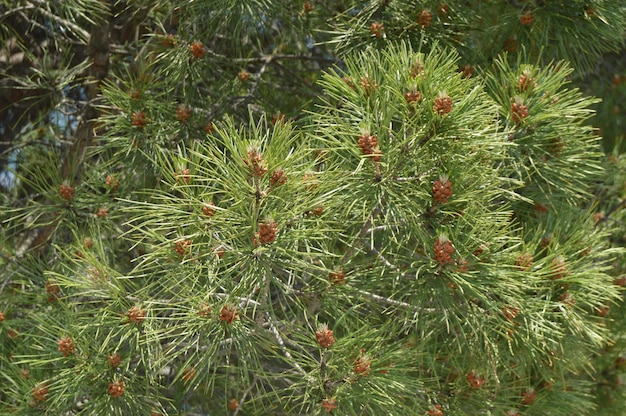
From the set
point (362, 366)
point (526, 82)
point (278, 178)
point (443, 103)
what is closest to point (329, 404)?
point (362, 366)

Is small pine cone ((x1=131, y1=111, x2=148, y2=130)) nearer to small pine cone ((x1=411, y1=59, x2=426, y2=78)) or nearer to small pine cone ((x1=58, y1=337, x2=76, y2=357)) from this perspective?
small pine cone ((x1=58, y1=337, x2=76, y2=357))

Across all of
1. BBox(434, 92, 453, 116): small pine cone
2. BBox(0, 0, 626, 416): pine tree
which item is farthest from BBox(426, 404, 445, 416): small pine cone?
BBox(434, 92, 453, 116): small pine cone

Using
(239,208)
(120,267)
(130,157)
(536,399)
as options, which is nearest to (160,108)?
(130,157)

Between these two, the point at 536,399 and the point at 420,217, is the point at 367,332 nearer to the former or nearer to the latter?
the point at 420,217

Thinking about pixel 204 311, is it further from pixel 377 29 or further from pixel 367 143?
pixel 377 29

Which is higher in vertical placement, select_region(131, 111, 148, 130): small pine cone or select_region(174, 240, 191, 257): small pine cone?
select_region(174, 240, 191, 257): small pine cone
